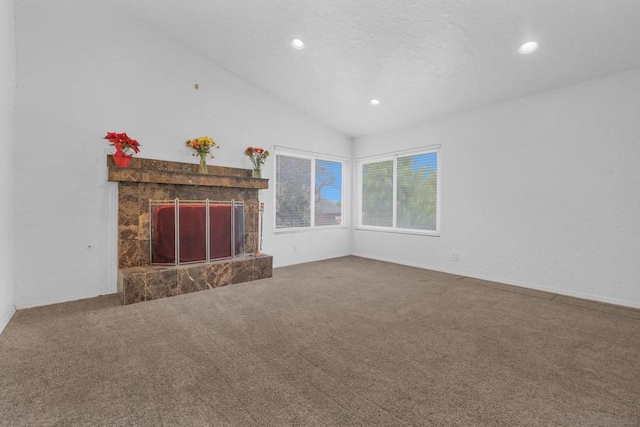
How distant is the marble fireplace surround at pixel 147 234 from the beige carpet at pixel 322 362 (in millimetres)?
216

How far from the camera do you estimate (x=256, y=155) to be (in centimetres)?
460

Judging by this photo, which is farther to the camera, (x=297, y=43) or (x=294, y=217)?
(x=294, y=217)

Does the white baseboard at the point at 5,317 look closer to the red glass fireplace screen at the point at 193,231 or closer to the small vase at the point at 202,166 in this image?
the red glass fireplace screen at the point at 193,231

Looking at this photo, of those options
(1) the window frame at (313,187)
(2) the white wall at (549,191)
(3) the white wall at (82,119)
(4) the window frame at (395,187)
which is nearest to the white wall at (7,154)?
(3) the white wall at (82,119)

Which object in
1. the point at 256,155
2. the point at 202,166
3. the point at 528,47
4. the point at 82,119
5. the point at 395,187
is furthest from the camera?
the point at 395,187

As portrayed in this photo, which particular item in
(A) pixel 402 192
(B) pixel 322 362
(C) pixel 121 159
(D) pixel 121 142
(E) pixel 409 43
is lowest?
(B) pixel 322 362

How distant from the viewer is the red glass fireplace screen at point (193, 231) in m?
3.66

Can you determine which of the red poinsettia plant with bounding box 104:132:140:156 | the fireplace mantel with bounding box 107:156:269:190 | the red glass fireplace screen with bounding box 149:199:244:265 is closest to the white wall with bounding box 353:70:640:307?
the fireplace mantel with bounding box 107:156:269:190

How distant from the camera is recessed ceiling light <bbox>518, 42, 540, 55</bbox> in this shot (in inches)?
115

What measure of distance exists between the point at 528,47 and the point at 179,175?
160 inches

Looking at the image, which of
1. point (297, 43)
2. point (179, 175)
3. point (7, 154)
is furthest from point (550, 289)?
point (7, 154)

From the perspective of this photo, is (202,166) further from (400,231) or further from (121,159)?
(400,231)

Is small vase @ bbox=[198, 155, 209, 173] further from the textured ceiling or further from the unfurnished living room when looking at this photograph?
the textured ceiling

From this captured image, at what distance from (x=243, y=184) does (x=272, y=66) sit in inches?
66.0
